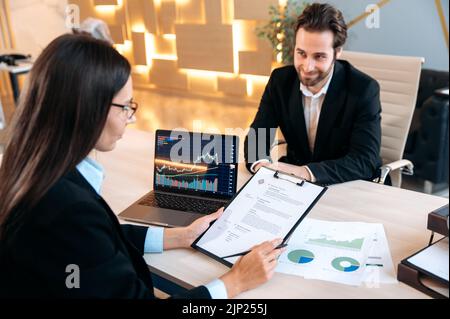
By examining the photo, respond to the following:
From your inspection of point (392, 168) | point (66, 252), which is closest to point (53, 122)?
point (66, 252)

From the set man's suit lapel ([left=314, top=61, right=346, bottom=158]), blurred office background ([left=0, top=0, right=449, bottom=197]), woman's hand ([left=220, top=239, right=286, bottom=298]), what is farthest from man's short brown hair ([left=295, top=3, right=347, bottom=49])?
blurred office background ([left=0, top=0, right=449, bottom=197])

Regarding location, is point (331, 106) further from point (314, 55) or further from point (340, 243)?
point (340, 243)

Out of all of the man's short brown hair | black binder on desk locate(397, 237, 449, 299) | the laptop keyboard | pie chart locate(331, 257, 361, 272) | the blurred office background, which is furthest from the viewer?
the blurred office background

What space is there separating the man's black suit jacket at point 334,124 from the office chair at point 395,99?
5.6 inches

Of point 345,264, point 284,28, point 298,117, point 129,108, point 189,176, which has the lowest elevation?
point 345,264

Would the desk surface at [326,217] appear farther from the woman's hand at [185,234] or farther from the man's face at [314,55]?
the man's face at [314,55]

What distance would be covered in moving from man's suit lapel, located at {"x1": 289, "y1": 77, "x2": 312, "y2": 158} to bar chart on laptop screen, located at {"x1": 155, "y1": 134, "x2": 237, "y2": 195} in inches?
22.1

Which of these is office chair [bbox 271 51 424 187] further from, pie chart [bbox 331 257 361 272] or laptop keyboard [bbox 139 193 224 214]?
pie chart [bbox 331 257 361 272]

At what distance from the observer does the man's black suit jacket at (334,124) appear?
1.77m

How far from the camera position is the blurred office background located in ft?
10.9

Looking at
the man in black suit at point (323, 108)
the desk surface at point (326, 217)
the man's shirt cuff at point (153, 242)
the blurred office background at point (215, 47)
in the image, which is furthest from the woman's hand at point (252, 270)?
the blurred office background at point (215, 47)

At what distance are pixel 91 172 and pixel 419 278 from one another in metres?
0.83

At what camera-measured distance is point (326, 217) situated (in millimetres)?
1426

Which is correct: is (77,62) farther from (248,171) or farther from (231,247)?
(248,171)
